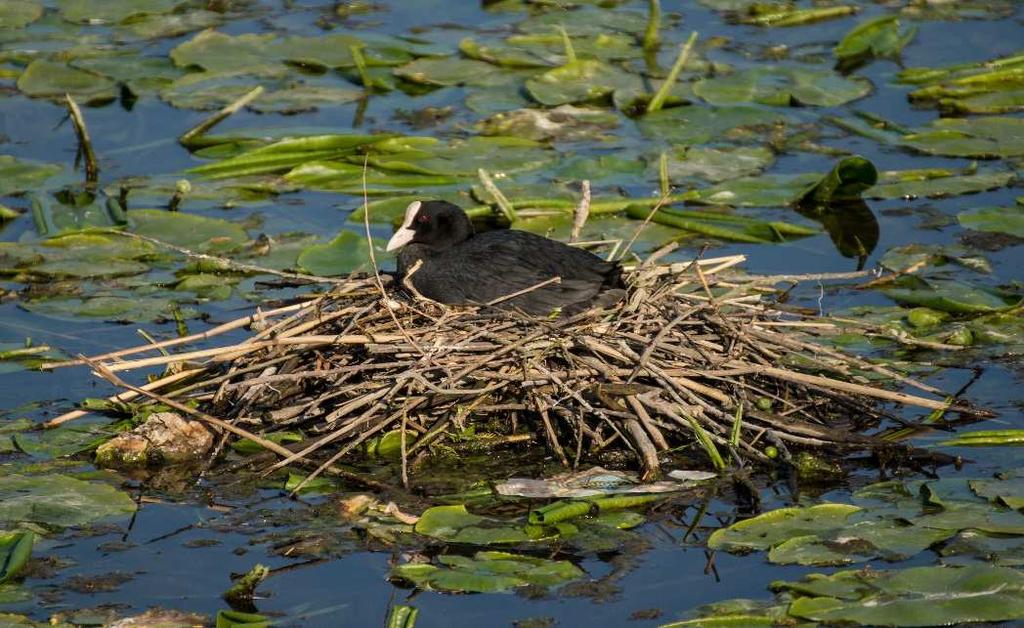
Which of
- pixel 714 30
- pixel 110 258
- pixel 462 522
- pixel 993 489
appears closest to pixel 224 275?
pixel 110 258

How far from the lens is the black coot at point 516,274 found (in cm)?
680

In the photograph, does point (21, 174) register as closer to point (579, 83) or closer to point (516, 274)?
point (579, 83)

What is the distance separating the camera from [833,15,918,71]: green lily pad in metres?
11.4

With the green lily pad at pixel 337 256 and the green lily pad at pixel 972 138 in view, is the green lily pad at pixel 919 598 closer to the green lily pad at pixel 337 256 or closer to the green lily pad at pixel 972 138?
the green lily pad at pixel 337 256

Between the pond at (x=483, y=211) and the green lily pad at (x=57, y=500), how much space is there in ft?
0.04

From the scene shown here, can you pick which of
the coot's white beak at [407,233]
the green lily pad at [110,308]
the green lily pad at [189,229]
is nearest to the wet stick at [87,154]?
the green lily pad at [189,229]

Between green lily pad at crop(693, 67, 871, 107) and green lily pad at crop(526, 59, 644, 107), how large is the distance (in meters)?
0.49

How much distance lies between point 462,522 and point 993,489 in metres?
1.90

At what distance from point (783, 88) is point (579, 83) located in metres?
1.30

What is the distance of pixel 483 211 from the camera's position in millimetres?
8758

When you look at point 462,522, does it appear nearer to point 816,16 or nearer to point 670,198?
point 670,198

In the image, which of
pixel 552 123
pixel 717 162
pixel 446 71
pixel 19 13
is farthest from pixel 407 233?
pixel 19 13

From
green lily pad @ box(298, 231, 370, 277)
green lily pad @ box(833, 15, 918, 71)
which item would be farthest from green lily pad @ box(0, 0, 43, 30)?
green lily pad @ box(833, 15, 918, 71)

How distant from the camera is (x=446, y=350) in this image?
6.42m
